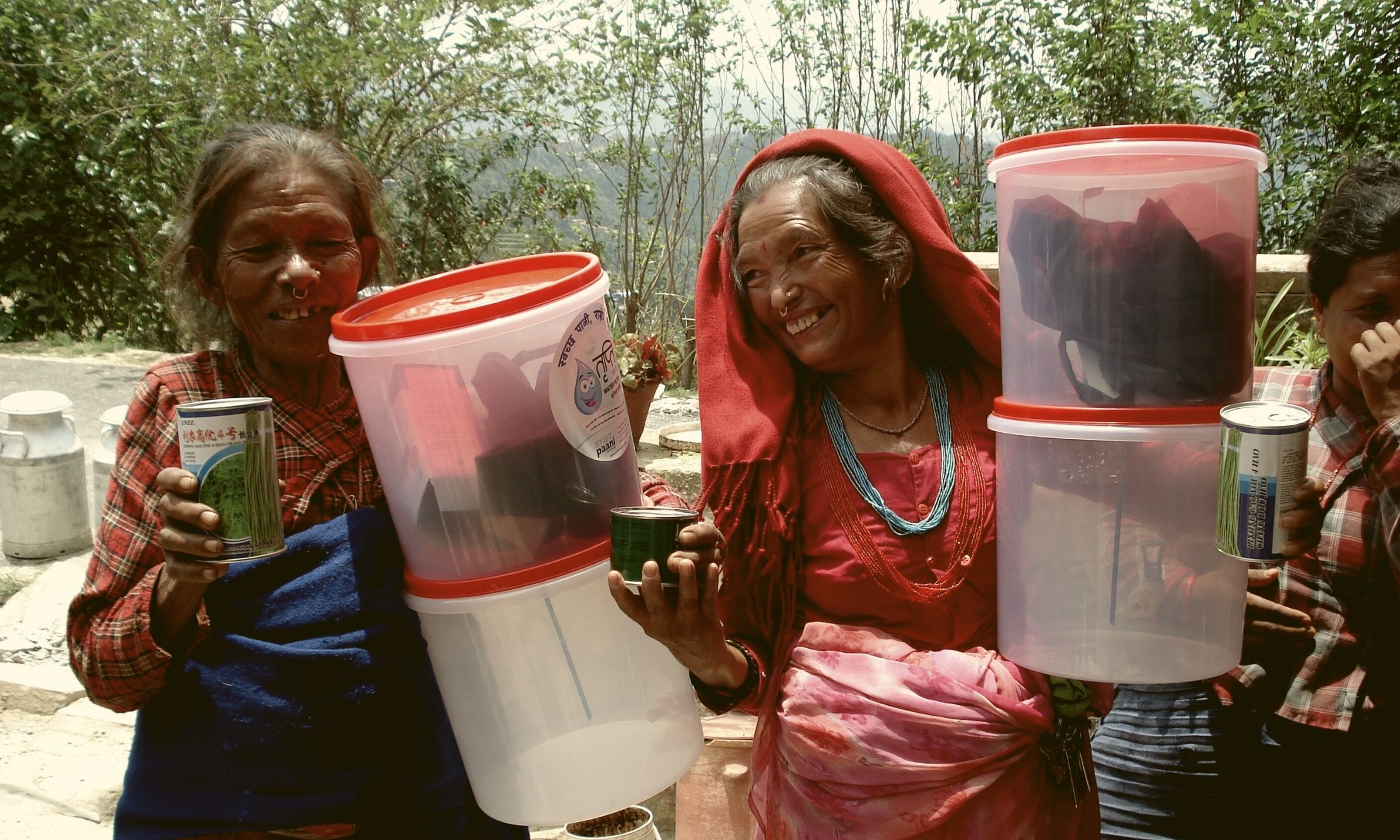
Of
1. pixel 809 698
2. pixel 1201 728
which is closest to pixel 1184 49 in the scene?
pixel 1201 728

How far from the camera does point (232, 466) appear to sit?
53.5 inches

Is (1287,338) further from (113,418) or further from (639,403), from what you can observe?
(113,418)

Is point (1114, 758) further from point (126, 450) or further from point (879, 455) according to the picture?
point (126, 450)

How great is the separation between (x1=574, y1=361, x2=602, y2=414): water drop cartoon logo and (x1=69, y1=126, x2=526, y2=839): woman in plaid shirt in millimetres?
376

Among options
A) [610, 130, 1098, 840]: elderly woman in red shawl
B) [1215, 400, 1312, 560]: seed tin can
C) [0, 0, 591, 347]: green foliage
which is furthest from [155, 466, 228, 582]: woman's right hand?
[0, 0, 591, 347]: green foliage

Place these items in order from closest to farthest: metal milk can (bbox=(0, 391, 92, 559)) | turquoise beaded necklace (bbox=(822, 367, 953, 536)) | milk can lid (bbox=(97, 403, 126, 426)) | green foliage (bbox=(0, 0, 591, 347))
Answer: turquoise beaded necklace (bbox=(822, 367, 953, 536)) → milk can lid (bbox=(97, 403, 126, 426)) → metal milk can (bbox=(0, 391, 92, 559)) → green foliage (bbox=(0, 0, 591, 347))

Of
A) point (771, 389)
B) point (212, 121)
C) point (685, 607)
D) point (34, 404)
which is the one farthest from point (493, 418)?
point (212, 121)

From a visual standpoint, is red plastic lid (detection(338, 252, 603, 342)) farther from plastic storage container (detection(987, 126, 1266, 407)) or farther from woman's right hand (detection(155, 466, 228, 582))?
plastic storage container (detection(987, 126, 1266, 407))

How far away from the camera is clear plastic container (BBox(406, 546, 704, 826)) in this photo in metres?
1.54

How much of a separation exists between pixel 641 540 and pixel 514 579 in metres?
0.21

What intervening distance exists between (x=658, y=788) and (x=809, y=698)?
10.8 inches

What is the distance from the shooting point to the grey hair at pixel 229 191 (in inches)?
64.4

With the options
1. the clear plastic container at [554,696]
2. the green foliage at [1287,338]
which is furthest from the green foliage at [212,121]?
the clear plastic container at [554,696]

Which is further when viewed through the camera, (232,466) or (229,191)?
(229,191)
